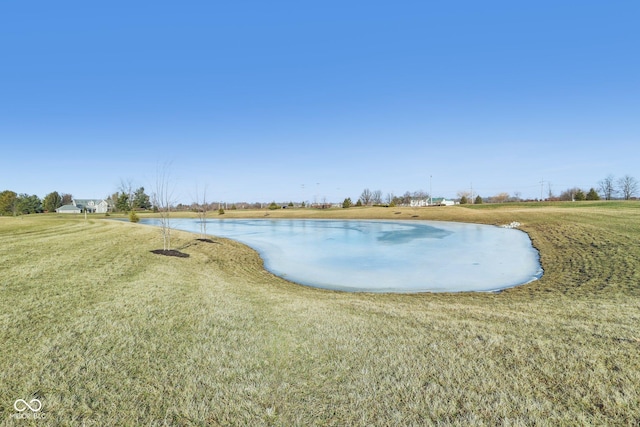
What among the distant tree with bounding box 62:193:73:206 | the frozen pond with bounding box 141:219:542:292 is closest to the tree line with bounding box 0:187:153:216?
the distant tree with bounding box 62:193:73:206

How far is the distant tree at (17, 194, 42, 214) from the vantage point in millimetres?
57981

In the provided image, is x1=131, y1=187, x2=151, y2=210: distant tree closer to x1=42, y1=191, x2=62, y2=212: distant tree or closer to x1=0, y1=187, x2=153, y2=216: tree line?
x1=0, y1=187, x2=153, y2=216: tree line

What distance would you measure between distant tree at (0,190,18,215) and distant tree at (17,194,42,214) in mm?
4993

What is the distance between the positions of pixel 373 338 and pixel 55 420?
3424mm

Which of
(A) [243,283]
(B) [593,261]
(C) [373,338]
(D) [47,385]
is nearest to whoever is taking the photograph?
(D) [47,385]

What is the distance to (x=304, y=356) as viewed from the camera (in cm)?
356

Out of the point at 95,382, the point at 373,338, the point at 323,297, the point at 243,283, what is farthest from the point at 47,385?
the point at 243,283

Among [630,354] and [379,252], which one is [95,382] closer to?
[630,354]

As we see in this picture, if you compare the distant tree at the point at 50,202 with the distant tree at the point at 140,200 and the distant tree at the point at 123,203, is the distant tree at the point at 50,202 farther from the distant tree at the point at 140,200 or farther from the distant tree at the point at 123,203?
the distant tree at the point at 123,203

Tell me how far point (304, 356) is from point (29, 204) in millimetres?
84364

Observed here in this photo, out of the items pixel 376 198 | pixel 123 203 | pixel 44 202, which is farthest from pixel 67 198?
pixel 376 198

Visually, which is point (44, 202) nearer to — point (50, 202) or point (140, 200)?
point (50, 202)

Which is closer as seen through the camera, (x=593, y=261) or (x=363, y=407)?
(x=363, y=407)

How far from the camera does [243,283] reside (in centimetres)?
878
